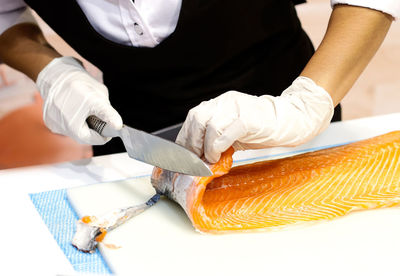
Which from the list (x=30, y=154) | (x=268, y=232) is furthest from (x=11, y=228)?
(x=30, y=154)

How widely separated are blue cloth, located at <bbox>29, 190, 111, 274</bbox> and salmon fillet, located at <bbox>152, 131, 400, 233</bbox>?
238 millimetres

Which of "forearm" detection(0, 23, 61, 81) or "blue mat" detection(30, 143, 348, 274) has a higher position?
"forearm" detection(0, 23, 61, 81)

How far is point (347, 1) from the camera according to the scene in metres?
1.47

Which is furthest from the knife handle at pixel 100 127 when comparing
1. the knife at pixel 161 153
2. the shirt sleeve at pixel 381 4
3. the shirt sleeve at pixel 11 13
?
the shirt sleeve at pixel 381 4

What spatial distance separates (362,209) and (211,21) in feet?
2.31

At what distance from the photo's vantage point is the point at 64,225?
138 centimetres

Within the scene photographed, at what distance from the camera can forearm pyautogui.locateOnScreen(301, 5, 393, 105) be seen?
144cm

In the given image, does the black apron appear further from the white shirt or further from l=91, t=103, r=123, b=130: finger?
l=91, t=103, r=123, b=130: finger

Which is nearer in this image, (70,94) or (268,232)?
(268,232)

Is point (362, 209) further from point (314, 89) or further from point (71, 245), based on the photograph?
point (71, 245)

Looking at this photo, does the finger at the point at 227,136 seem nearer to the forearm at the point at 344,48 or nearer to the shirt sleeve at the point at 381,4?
the forearm at the point at 344,48

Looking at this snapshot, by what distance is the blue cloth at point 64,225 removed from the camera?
1.24 metres

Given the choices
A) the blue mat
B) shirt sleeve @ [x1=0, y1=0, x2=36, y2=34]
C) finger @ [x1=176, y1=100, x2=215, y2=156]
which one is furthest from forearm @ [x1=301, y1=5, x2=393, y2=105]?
shirt sleeve @ [x1=0, y1=0, x2=36, y2=34]

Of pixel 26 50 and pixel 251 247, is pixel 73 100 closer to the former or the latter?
pixel 26 50
